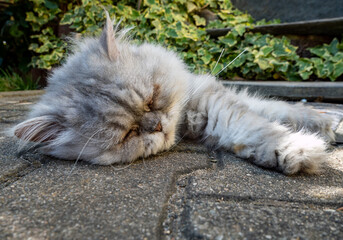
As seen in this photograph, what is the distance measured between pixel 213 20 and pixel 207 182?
414 centimetres

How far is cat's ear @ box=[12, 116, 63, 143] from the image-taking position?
1402mm

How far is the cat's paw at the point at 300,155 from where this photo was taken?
120cm

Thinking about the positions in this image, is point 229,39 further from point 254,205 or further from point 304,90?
point 254,205

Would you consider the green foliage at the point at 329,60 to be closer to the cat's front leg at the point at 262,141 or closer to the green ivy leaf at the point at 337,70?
the green ivy leaf at the point at 337,70

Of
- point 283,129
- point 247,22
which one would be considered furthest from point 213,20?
point 283,129

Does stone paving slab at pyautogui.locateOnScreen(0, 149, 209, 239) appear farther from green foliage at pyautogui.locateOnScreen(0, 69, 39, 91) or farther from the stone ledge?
green foliage at pyautogui.locateOnScreen(0, 69, 39, 91)

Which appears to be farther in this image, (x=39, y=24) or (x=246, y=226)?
(x=39, y=24)

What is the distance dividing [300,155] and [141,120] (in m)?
0.81

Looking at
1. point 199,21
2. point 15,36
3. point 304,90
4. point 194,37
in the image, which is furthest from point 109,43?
point 15,36

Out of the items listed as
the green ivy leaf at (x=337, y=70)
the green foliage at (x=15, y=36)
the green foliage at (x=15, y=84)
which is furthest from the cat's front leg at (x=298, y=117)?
the green foliage at (x=15, y=36)

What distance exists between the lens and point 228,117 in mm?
1626

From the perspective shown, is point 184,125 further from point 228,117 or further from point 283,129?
point 283,129

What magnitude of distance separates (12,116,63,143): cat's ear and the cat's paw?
47.2 inches

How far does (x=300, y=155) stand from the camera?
1202mm
